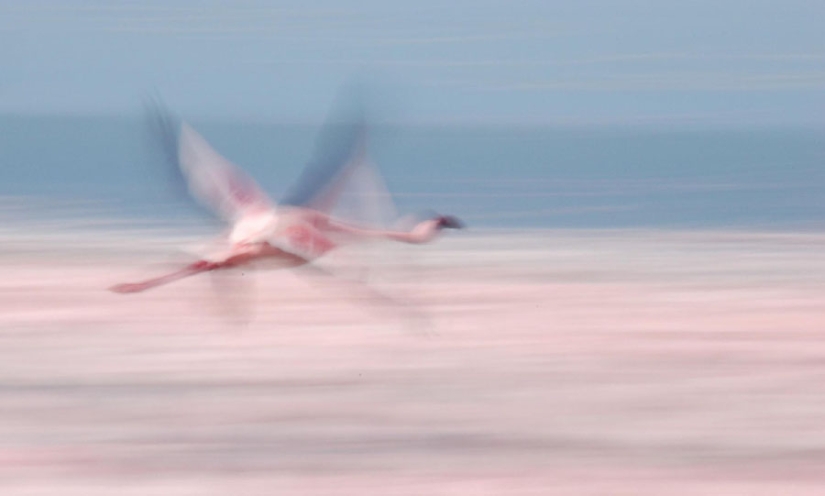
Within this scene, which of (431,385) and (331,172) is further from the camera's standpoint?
(431,385)

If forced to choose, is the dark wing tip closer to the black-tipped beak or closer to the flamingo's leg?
the black-tipped beak

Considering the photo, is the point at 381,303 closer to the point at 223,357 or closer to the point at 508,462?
the point at 223,357

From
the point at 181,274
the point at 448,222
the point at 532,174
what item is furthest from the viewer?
the point at 532,174

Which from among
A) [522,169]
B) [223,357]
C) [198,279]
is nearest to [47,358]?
[223,357]

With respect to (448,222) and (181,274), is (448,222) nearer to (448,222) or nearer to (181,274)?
(448,222)

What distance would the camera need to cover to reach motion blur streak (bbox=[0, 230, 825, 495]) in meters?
7.66

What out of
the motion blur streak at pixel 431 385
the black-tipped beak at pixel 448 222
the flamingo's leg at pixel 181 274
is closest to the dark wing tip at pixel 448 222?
the black-tipped beak at pixel 448 222

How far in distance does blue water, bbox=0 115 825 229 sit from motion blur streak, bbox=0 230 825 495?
1.36m

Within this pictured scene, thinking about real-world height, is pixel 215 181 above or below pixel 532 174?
below

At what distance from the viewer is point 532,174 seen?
30734 millimetres

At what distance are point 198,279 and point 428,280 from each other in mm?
2528

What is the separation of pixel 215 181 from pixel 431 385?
3316 mm

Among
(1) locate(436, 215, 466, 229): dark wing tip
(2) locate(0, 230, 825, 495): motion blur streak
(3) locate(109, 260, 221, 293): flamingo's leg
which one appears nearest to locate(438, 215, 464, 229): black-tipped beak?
(1) locate(436, 215, 466, 229): dark wing tip

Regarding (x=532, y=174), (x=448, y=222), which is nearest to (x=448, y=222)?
(x=448, y=222)
